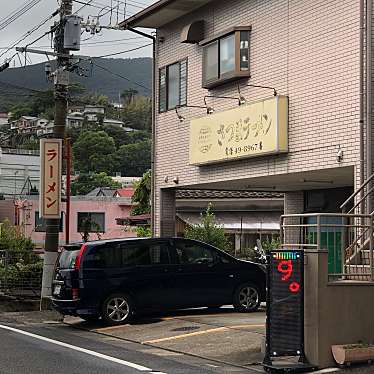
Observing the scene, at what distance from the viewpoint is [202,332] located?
15.4 m

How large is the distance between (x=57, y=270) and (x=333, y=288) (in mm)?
7225

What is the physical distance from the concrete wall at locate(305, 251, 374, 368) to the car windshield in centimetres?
635

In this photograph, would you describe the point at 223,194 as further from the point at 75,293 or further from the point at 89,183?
the point at 89,183

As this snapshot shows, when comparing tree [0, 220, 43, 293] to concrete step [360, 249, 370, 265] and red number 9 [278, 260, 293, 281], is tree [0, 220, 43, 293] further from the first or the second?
red number 9 [278, 260, 293, 281]

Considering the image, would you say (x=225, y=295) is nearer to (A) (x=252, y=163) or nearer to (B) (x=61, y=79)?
(A) (x=252, y=163)

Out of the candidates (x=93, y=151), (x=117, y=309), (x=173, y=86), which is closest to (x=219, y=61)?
(x=173, y=86)

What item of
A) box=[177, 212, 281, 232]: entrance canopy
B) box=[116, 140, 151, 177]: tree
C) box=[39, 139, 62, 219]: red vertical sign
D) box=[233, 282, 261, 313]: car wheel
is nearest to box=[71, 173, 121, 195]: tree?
box=[116, 140, 151, 177]: tree

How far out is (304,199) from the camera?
79.7 feet

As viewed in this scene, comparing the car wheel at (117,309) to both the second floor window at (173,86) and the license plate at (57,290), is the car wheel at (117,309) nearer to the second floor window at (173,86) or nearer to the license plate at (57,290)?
the license plate at (57,290)

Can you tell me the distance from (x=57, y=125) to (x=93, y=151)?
10089 centimetres

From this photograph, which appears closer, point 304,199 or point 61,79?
point 61,79

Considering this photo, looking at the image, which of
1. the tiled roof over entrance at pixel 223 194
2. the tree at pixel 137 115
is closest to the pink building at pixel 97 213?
the tiled roof over entrance at pixel 223 194

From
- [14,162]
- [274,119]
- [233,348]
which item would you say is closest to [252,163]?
[274,119]

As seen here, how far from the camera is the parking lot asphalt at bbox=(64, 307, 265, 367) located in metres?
13.4
